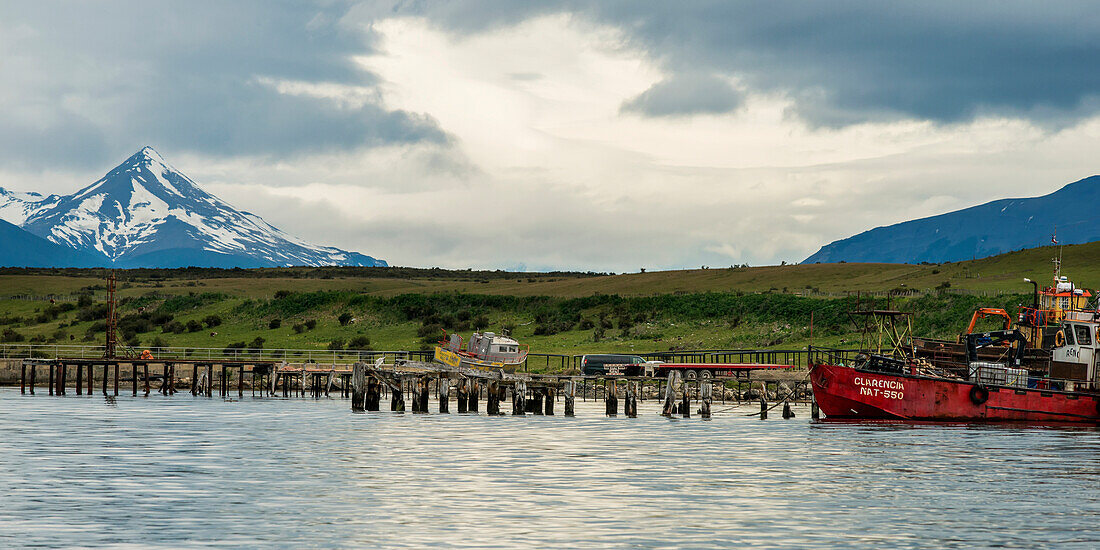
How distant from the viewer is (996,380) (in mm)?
65688

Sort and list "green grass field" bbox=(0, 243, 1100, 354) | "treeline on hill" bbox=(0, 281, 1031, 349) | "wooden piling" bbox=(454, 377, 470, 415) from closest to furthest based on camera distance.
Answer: "wooden piling" bbox=(454, 377, 470, 415)
"green grass field" bbox=(0, 243, 1100, 354)
"treeline on hill" bbox=(0, 281, 1031, 349)

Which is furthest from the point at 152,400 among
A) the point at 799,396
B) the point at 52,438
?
the point at 799,396

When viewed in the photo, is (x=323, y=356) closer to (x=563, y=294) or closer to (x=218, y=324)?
(x=218, y=324)

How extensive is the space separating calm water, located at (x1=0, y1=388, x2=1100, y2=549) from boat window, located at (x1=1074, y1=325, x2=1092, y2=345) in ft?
20.4

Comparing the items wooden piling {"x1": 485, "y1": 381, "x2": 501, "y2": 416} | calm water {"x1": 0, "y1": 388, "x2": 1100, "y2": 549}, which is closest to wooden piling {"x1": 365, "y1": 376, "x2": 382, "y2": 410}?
wooden piling {"x1": 485, "y1": 381, "x2": 501, "y2": 416}

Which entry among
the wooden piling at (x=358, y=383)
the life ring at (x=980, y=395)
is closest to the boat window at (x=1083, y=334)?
the life ring at (x=980, y=395)

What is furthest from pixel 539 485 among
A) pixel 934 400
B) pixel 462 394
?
pixel 934 400

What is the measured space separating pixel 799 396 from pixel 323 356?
147ft

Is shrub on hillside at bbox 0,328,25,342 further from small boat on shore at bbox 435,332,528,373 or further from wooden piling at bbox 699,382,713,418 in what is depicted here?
wooden piling at bbox 699,382,713,418

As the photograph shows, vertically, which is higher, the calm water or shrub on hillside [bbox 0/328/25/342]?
shrub on hillside [bbox 0/328/25/342]

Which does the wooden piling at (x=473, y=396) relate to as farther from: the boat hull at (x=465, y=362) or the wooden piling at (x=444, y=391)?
the boat hull at (x=465, y=362)

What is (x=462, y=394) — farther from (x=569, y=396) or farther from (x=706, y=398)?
(x=706, y=398)

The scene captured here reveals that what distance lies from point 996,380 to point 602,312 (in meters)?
73.1

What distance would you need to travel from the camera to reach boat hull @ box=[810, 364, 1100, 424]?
2498 inches
